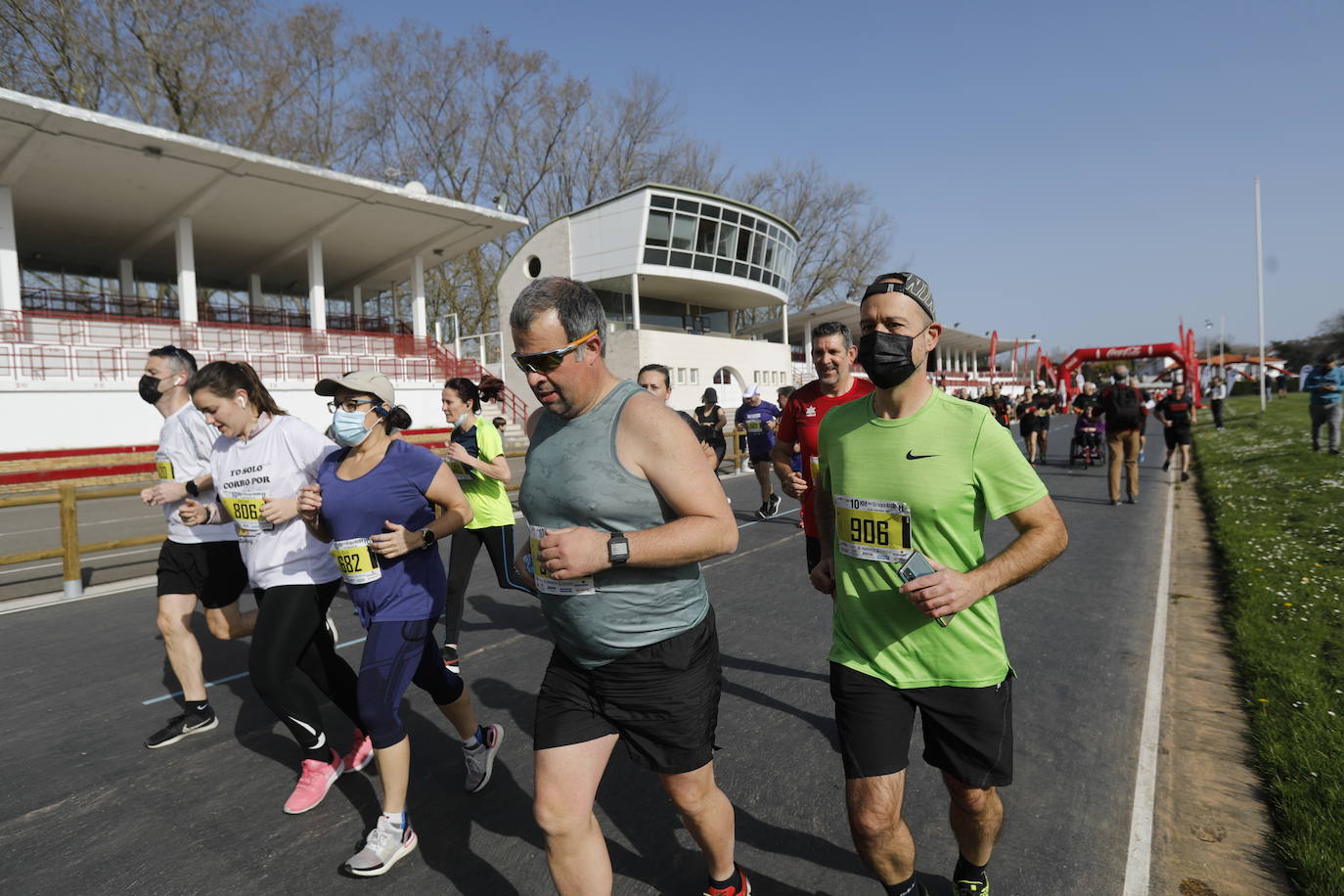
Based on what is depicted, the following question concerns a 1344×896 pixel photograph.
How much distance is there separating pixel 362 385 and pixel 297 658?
1346 mm

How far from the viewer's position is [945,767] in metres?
2.19

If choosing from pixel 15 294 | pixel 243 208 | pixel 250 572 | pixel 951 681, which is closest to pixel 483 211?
pixel 243 208

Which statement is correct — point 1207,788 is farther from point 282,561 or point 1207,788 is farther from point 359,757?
point 282,561

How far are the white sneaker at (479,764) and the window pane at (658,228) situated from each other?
33.6 m

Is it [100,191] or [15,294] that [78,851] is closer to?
[15,294]

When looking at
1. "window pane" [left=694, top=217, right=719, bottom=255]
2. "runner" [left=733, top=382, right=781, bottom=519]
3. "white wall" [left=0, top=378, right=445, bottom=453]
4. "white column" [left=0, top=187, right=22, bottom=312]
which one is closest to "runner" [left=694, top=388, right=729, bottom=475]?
"runner" [left=733, top=382, right=781, bottom=519]

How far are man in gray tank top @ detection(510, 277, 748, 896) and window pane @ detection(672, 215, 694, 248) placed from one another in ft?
116

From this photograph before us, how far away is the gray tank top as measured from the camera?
6.68 ft

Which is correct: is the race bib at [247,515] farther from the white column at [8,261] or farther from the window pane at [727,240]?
the window pane at [727,240]

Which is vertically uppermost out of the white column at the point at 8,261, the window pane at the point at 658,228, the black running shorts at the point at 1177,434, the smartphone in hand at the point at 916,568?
the window pane at the point at 658,228

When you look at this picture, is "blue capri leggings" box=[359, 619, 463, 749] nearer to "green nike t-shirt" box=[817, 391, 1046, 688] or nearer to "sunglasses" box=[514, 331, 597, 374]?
"sunglasses" box=[514, 331, 597, 374]

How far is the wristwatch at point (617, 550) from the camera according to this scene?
196cm

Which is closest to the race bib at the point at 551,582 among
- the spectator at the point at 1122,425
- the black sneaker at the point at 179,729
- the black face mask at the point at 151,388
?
the black sneaker at the point at 179,729

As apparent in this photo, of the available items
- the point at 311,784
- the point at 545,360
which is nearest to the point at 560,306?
the point at 545,360
